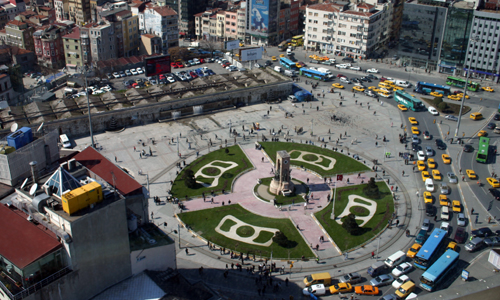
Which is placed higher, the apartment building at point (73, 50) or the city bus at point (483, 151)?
the apartment building at point (73, 50)

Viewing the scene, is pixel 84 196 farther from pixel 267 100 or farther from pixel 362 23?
pixel 362 23

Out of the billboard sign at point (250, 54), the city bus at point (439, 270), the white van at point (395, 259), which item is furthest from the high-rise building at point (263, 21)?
the city bus at point (439, 270)

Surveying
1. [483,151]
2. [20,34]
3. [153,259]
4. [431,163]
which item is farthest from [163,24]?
[153,259]

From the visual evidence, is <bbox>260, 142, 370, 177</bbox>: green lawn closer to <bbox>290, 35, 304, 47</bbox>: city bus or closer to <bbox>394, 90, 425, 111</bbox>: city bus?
<bbox>394, 90, 425, 111</bbox>: city bus

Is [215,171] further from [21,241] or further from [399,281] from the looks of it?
[21,241]

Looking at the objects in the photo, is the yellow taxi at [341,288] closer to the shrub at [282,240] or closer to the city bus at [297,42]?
the shrub at [282,240]

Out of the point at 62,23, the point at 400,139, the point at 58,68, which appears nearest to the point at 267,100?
the point at 400,139
